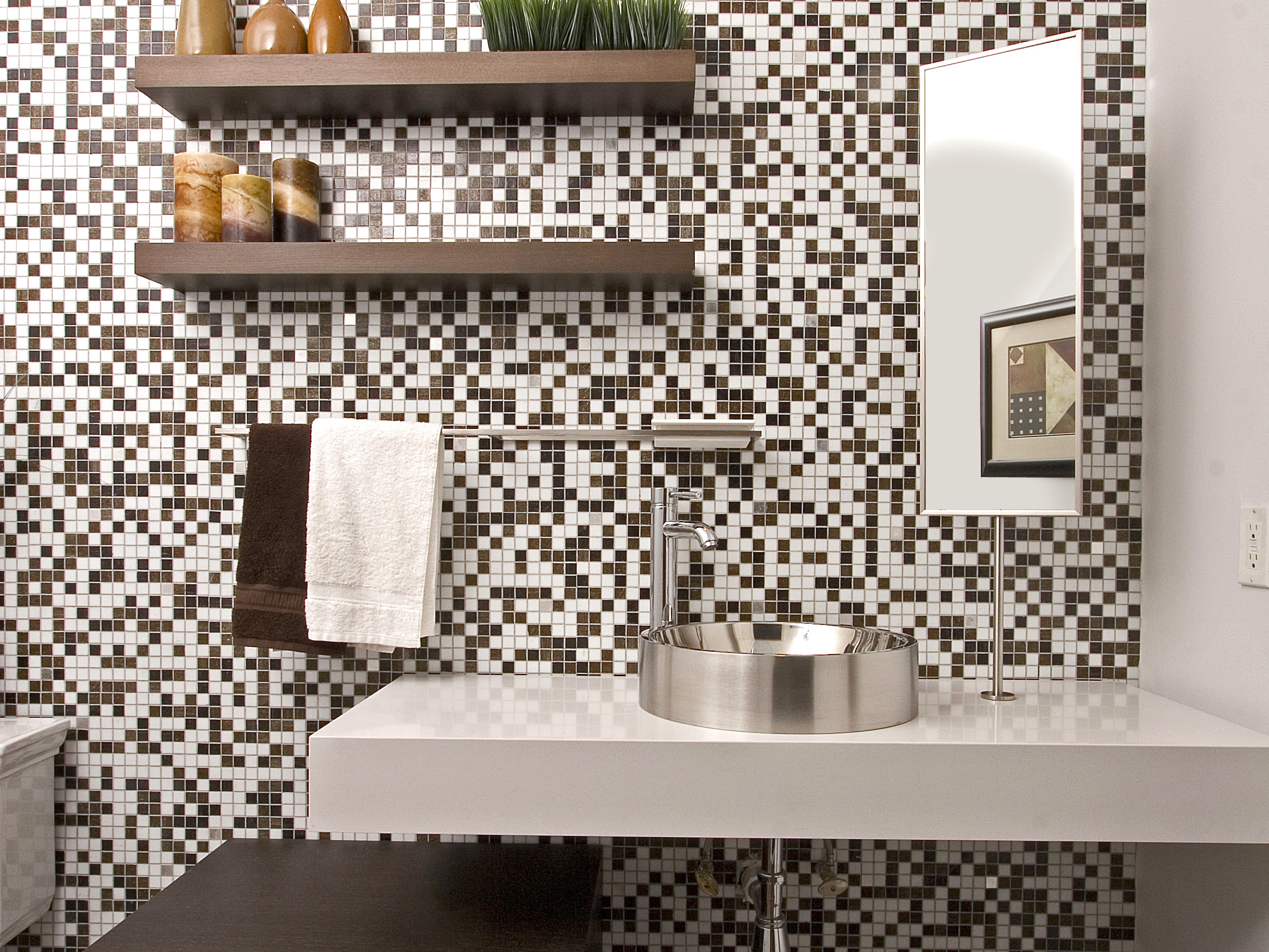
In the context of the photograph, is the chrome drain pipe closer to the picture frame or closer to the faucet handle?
the faucet handle

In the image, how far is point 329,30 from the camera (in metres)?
1.51

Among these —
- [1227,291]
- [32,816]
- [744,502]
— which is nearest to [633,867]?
[744,502]

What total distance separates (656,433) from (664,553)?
0.21 metres

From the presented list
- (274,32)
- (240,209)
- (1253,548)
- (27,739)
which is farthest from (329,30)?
(1253,548)

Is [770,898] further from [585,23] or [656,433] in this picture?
[585,23]

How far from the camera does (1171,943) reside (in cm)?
144

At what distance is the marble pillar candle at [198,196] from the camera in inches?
58.5

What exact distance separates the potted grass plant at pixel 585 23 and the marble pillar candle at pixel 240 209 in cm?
49

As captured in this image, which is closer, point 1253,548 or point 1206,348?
point 1253,548

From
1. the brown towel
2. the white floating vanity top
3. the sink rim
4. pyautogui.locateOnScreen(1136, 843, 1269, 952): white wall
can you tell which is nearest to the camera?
the white floating vanity top

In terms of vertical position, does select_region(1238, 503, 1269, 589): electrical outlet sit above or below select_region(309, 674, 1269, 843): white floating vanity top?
above

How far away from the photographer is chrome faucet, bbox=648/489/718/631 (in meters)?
1.48

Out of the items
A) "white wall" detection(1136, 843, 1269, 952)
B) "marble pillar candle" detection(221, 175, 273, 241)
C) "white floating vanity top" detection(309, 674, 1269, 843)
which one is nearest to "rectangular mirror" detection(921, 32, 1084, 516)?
"white floating vanity top" detection(309, 674, 1269, 843)

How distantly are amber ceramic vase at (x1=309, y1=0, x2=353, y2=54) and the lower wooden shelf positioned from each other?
4.57 ft
